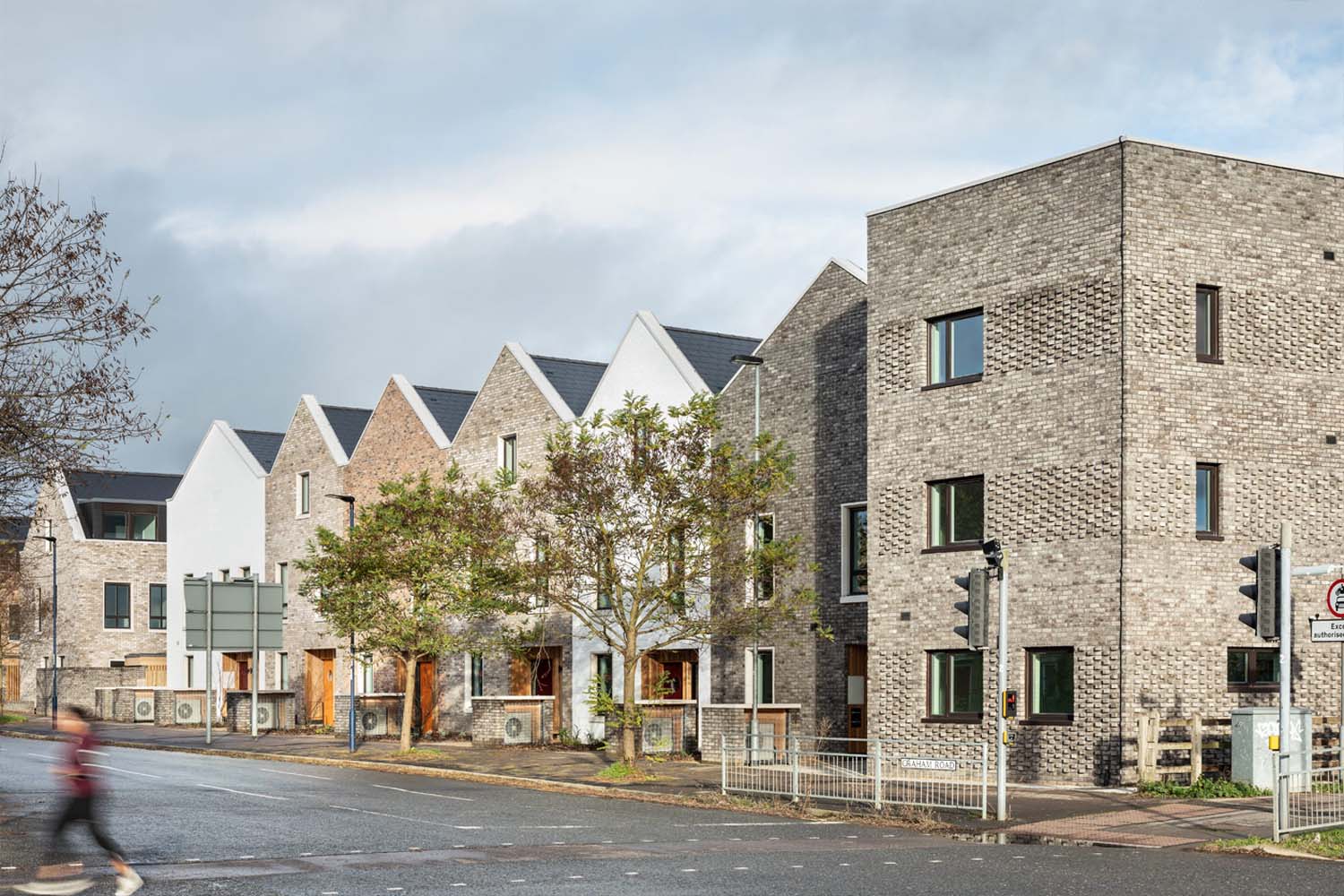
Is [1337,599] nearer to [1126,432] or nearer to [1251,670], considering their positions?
[1126,432]

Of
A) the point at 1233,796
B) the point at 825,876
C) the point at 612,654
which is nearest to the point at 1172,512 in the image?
the point at 1233,796

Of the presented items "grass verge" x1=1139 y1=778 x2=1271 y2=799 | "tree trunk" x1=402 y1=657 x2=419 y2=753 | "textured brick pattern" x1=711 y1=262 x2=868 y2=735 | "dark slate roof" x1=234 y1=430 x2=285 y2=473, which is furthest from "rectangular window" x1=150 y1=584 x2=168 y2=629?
"grass verge" x1=1139 y1=778 x2=1271 y2=799

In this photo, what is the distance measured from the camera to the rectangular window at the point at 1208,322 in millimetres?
25562

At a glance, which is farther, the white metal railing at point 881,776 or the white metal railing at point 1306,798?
the white metal railing at point 881,776

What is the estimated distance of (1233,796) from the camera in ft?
75.4

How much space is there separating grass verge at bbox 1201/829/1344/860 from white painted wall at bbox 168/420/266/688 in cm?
4061

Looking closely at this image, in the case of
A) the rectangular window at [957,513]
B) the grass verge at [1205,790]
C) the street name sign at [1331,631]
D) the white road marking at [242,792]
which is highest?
the rectangular window at [957,513]

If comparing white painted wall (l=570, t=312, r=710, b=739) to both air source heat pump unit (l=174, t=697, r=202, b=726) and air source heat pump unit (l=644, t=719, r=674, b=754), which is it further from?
air source heat pump unit (l=174, t=697, r=202, b=726)

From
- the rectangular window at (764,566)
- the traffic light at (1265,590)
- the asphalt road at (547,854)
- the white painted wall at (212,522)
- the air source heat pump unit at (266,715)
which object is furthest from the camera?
the white painted wall at (212,522)

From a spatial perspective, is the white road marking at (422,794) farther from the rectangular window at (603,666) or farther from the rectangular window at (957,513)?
the rectangular window at (603,666)

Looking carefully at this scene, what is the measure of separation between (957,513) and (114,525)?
49.8 metres

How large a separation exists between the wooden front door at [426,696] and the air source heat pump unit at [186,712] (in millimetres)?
9882

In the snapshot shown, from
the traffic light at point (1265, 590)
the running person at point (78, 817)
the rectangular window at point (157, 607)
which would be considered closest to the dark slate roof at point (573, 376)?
the traffic light at point (1265, 590)

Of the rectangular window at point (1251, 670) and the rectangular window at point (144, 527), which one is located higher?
the rectangular window at point (144, 527)
